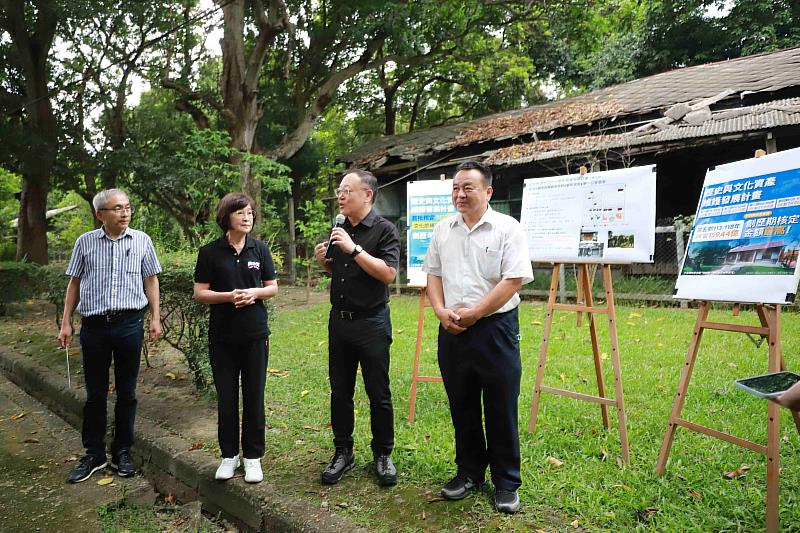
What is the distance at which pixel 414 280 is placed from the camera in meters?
4.97

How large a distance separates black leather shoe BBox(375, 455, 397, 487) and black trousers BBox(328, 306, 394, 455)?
0.13 feet

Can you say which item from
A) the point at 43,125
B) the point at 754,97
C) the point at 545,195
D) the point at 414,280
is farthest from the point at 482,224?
the point at 43,125

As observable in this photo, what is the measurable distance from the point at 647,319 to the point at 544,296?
2.74 meters

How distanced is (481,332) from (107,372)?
110 inches

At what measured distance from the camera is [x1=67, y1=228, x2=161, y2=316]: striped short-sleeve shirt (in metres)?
3.77

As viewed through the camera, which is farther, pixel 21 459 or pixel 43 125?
pixel 43 125

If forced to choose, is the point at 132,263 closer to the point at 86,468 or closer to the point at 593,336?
the point at 86,468

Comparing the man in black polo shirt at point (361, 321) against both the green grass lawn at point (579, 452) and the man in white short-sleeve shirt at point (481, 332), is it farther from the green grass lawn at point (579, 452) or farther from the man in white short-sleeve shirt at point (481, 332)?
the man in white short-sleeve shirt at point (481, 332)

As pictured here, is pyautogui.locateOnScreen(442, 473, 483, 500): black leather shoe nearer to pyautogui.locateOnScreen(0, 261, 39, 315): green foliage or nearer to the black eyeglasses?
the black eyeglasses

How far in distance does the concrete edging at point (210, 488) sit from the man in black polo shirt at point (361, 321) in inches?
14.8

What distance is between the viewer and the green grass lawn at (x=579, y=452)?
9.46 feet

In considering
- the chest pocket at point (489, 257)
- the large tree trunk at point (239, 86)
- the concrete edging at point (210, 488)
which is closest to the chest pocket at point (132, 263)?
the concrete edging at point (210, 488)

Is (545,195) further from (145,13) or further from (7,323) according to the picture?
(145,13)

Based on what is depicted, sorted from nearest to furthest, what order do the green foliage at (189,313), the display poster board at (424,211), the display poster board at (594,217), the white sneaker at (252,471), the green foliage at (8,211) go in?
the white sneaker at (252,471)
the display poster board at (594,217)
the green foliage at (189,313)
the display poster board at (424,211)
the green foliage at (8,211)
